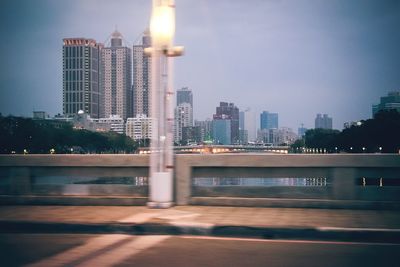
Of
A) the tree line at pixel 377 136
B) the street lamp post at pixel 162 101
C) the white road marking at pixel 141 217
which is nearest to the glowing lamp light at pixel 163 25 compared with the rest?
the street lamp post at pixel 162 101

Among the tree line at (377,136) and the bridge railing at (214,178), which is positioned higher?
the tree line at (377,136)

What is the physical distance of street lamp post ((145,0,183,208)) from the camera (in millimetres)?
9984

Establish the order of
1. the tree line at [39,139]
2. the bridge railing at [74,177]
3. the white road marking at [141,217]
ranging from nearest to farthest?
1. the white road marking at [141,217]
2. the bridge railing at [74,177]
3. the tree line at [39,139]

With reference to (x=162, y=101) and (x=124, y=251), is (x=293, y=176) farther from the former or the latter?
(x=124, y=251)

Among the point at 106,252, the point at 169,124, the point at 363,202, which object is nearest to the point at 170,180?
the point at 169,124

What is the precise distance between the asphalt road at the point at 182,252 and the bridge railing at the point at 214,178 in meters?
2.43

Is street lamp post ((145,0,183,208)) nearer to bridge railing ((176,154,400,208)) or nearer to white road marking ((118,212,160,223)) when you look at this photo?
bridge railing ((176,154,400,208))

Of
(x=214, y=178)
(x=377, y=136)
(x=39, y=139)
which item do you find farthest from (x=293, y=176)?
(x=39, y=139)

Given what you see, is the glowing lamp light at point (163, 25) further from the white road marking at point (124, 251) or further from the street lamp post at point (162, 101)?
the white road marking at point (124, 251)

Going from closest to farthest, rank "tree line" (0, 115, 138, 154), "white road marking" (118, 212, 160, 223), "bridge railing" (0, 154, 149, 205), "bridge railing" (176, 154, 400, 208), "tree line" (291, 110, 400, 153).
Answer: "white road marking" (118, 212, 160, 223) < "bridge railing" (176, 154, 400, 208) < "bridge railing" (0, 154, 149, 205) < "tree line" (291, 110, 400, 153) < "tree line" (0, 115, 138, 154)

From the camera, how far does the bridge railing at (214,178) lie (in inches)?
379

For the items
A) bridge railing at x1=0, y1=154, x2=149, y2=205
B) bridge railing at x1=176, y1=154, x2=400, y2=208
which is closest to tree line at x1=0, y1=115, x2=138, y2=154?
bridge railing at x1=0, y1=154, x2=149, y2=205

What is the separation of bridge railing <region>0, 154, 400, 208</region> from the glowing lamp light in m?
2.62

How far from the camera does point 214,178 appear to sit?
1064 centimetres
